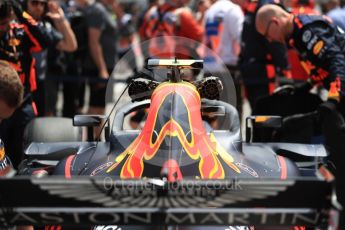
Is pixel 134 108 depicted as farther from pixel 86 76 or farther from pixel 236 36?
pixel 86 76

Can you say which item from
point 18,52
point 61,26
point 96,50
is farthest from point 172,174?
point 96,50

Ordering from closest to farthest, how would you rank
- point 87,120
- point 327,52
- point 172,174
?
1. point 172,174
2. point 87,120
3. point 327,52

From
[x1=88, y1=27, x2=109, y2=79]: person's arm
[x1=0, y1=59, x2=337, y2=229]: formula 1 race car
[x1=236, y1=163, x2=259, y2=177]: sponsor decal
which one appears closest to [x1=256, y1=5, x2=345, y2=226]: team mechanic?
[x1=0, y1=59, x2=337, y2=229]: formula 1 race car

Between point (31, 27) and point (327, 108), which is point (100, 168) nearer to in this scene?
point (327, 108)

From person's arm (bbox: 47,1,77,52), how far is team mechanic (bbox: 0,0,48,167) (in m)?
0.67

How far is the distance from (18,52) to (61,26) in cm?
99

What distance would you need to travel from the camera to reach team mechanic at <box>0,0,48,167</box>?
6.06 meters

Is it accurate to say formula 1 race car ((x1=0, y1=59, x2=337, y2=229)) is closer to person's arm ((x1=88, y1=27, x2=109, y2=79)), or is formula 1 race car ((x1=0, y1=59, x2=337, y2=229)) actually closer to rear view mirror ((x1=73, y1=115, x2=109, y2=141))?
rear view mirror ((x1=73, y1=115, x2=109, y2=141))

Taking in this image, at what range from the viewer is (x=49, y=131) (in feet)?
18.8

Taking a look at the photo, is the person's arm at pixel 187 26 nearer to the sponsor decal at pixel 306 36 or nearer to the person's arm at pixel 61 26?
the person's arm at pixel 61 26

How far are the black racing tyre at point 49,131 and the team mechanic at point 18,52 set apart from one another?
0.37 metres

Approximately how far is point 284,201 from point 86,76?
7.04 metres

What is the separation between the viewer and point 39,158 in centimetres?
507

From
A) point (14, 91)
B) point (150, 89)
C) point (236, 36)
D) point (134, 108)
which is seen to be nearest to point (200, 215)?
point (150, 89)
